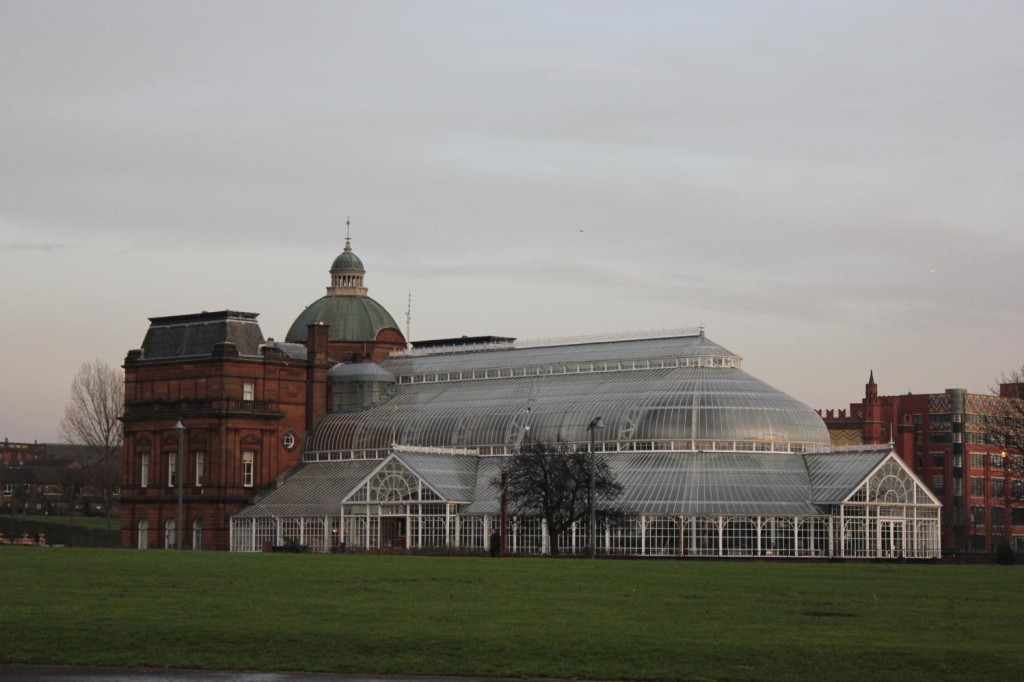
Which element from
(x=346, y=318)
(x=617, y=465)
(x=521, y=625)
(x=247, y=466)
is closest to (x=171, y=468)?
(x=247, y=466)

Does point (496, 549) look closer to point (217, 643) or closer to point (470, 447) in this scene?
point (470, 447)

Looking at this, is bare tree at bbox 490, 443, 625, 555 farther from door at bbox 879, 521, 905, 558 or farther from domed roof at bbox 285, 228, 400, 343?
domed roof at bbox 285, 228, 400, 343

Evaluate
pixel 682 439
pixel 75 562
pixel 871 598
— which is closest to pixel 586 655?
pixel 871 598

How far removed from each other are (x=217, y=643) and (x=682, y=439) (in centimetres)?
9189

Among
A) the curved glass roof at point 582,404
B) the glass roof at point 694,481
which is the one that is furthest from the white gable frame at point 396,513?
the curved glass roof at point 582,404

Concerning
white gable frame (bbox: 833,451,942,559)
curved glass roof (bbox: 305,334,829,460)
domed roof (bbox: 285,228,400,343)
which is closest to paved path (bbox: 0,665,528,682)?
white gable frame (bbox: 833,451,942,559)

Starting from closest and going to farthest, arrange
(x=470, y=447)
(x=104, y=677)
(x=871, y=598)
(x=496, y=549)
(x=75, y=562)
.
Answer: (x=104, y=677) < (x=871, y=598) < (x=75, y=562) < (x=496, y=549) < (x=470, y=447)

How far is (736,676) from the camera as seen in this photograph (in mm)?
31188

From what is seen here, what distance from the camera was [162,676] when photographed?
3062cm

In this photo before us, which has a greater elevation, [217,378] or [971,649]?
[217,378]

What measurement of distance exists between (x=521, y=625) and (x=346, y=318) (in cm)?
12492

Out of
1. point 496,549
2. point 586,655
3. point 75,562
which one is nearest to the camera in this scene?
point 586,655

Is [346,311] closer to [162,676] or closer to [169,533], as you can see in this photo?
[169,533]

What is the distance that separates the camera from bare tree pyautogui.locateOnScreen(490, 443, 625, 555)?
10569 cm
